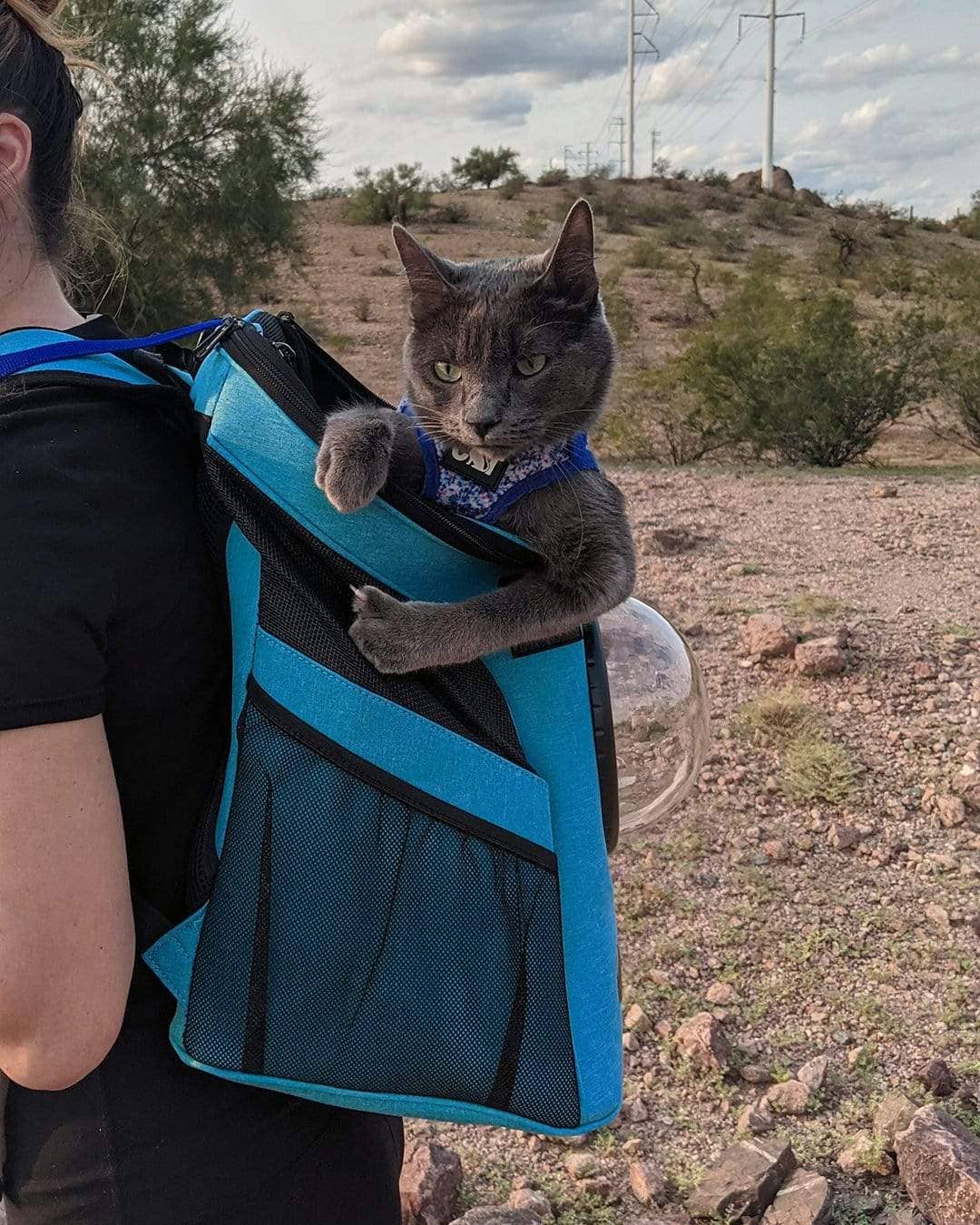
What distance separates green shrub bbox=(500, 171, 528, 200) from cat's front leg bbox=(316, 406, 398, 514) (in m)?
31.5

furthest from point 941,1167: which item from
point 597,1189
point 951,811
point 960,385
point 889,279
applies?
point 889,279

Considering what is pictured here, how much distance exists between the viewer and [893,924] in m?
3.33

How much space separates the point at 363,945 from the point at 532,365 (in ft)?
3.77

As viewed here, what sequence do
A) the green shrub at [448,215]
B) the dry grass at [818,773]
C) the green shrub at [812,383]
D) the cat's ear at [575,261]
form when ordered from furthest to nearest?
the green shrub at [448,215] < the green shrub at [812,383] < the dry grass at [818,773] < the cat's ear at [575,261]

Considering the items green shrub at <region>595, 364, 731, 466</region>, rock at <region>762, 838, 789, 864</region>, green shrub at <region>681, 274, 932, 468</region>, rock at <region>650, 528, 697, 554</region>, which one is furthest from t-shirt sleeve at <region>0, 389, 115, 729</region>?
green shrub at <region>681, 274, 932, 468</region>

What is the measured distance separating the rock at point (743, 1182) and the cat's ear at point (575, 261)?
1.86 m

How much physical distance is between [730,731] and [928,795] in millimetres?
812

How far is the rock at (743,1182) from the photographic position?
2309 millimetres

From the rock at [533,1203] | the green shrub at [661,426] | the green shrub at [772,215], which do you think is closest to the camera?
the rock at [533,1203]

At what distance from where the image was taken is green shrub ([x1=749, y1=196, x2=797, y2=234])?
98.2 ft

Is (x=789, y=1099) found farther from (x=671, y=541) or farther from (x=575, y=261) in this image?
(x=671, y=541)

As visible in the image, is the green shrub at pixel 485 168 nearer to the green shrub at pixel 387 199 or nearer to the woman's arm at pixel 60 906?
the green shrub at pixel 387 199

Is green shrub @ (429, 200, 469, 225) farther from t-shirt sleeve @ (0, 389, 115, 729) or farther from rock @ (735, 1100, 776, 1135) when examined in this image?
t-shirt sleeve @ (0, 389, 115, 729)

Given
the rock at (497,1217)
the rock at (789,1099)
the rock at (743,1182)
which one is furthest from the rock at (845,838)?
the rock at (497,1217)
